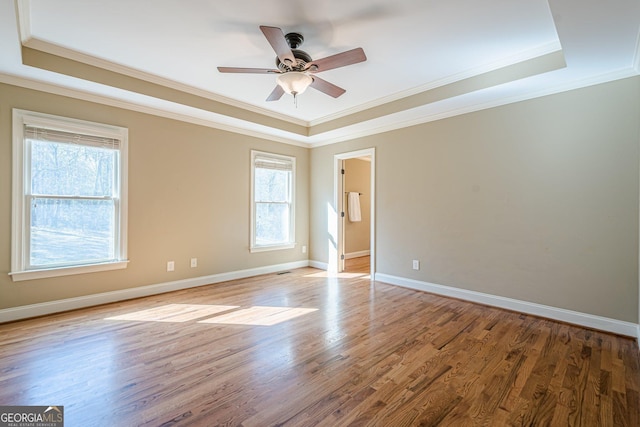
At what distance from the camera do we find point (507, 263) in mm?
3406

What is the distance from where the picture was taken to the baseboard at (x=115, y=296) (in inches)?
119

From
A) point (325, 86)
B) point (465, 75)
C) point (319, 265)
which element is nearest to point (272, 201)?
point (319, 265)

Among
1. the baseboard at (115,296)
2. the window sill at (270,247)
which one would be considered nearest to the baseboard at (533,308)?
the window sill at (270,247)

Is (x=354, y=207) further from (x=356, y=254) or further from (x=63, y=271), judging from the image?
(x=63, y=271)

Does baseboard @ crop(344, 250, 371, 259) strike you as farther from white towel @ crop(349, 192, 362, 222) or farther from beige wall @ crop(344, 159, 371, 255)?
white towel @ crop(349, 192, 362, 222)

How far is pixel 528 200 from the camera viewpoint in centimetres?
324

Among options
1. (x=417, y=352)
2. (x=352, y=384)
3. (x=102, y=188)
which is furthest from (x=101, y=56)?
(x=417, y=352)

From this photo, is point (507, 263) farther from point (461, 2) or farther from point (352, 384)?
point (461, 2)

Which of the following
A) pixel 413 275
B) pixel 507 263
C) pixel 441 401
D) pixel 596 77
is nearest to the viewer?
pixel 441 401

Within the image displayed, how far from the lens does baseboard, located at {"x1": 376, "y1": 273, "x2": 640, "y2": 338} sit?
272cm

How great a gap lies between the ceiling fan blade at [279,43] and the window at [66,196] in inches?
96.8

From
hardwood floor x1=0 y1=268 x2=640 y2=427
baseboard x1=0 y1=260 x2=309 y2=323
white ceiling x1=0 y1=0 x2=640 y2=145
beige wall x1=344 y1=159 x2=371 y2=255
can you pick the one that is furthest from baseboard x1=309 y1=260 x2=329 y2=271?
white ceiling x1=0 y1=0 x2=640 y2=145

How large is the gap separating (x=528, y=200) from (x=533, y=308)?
1185 millimetres

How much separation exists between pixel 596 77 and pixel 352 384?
3.54m
